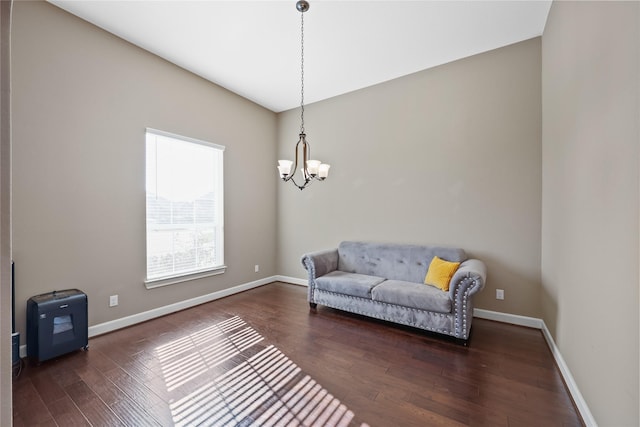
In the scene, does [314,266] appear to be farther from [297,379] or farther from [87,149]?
[87,149]

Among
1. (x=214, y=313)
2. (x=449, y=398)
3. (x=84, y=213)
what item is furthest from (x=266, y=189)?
(x=449, y=398)

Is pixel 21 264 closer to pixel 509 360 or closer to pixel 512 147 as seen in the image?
pixel 509 360

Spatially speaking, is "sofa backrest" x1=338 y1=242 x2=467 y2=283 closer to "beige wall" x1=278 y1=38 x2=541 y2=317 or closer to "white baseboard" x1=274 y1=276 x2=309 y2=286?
"beige wall" x1=278 y1=38 x2=541 y2=317

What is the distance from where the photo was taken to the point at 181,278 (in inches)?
149

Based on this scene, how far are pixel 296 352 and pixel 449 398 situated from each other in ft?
4.41

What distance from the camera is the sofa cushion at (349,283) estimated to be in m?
3.37

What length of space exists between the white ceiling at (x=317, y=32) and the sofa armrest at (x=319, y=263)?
2610 millimetres

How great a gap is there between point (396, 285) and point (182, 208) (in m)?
3.06

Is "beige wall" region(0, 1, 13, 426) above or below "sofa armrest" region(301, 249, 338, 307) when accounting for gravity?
above

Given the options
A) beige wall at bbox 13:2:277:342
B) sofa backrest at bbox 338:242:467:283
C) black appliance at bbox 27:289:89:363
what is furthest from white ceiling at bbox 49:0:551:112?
black appliance at bbox 27:289:89:363

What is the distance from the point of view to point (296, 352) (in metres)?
2.67

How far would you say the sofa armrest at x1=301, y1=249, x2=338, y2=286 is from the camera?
383 centimetres

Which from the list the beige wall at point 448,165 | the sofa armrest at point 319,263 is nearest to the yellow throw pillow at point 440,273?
the beige wall at point 448,165

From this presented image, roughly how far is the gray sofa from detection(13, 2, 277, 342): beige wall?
75.5 inches
